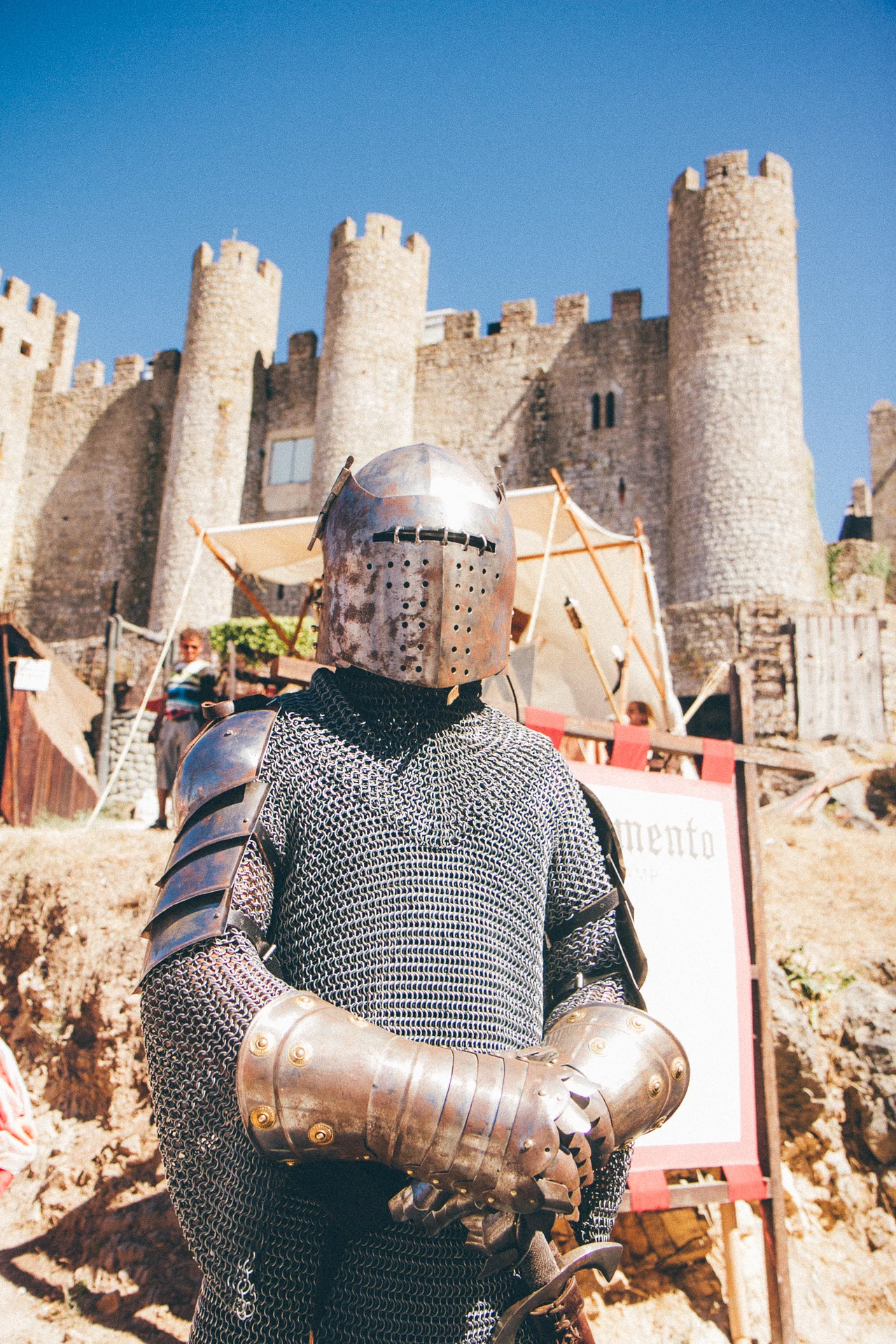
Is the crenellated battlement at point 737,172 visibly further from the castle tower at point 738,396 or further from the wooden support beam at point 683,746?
the wooden support beam at point 683,746

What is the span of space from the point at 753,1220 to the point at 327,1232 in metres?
2.94

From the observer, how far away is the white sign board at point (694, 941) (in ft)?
9.89

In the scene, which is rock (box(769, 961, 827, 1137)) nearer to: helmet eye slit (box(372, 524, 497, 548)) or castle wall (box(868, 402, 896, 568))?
helmet eye slit (box(372, 524, 497, 548))

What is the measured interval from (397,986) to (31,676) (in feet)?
23.3

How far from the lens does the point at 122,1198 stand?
12.2 ft

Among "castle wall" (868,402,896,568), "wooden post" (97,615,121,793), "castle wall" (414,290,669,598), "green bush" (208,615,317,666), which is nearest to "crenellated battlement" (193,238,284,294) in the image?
"castle wall" (414,290,669,598)

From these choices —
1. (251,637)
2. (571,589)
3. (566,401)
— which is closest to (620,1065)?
(571,589)

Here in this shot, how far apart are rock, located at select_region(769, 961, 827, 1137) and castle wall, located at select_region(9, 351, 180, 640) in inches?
829

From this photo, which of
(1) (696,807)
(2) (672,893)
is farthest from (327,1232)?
(1) (696,807)

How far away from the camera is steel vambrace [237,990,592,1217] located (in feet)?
4.32

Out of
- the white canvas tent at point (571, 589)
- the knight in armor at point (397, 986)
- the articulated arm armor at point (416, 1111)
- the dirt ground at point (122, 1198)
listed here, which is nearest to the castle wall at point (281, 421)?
the white canvas tent at point (571, 589)

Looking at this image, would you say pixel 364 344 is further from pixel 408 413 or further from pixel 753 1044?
pixel 753 1044

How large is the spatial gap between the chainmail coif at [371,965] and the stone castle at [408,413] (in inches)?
526

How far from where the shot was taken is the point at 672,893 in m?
3.19
